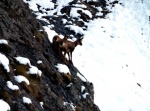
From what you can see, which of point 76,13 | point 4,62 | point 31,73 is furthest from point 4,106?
point 76,13

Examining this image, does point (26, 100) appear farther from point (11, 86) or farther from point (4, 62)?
point (4, 62)

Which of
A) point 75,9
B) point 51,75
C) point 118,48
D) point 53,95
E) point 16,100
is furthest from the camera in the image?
point 75,9

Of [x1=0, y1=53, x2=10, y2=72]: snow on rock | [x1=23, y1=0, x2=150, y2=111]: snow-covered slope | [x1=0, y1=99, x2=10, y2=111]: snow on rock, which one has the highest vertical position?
[x1=23, y1=0, x2=150, y2=111]: snow-covered slope

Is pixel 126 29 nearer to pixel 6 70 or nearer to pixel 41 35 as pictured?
pixel 41 35

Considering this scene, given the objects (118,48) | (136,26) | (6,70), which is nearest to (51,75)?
(6,70)

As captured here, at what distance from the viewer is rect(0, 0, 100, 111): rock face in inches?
323

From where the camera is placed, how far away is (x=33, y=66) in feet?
31.8

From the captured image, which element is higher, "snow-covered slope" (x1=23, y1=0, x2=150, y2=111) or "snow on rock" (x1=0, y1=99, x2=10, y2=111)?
"snow-covered slope" (x1=23, y1=0, x2=150, y2=111)

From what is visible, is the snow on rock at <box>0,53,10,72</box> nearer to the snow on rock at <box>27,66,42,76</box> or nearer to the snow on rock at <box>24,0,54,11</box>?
the snow on rock at <box>27,66,42,76</box>

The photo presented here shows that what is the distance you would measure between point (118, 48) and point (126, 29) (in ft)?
12.3

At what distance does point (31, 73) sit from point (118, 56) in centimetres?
1106

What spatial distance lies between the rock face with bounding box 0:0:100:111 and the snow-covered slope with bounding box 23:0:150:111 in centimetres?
336

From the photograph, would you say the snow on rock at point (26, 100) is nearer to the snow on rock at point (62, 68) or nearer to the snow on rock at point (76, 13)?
the snow on rock at point (62, 68)

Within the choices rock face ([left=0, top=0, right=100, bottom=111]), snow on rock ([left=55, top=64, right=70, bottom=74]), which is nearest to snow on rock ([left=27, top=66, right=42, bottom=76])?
rock face ([left=0, top=0, right=100, bottom=111])
